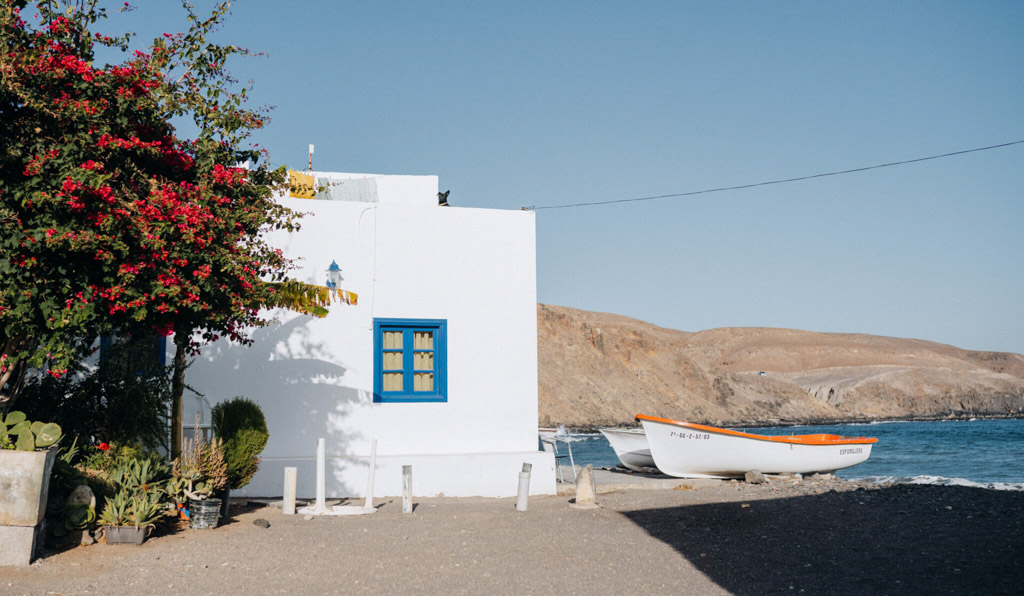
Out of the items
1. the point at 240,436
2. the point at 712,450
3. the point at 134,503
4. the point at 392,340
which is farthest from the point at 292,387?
Answer: the point at 712,450

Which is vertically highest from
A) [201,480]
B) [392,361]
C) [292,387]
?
[392,361]

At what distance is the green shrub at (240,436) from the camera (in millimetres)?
10359

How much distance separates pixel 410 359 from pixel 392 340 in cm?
42

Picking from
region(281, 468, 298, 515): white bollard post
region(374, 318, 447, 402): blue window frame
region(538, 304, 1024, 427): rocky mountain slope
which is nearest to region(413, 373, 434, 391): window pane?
region(374, 318, 447, 402): blue window frame

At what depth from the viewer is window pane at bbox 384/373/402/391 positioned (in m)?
13.2

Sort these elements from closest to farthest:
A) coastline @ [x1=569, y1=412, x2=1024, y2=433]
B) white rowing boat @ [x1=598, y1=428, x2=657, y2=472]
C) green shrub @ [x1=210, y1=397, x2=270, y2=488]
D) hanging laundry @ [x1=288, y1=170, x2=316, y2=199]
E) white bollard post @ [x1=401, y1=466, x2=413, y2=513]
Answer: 1. green shrub @ [x1=210, y1=397, x2=270, y2=488]
2. white bollard post @ [x1=401, y1=466, x2=413, y2=513]
3. hanging laundry @ [x1=288, y1=170, x2=316, y2=199]
4. white rowing boat @ [x1=598, y1=428, x2=657, y2=472]
5. coastline @ [x1=569, y1=412, x2=1024, y2=433]

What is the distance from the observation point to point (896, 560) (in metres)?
8.23

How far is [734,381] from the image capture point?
84.9 m

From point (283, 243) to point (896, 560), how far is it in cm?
931

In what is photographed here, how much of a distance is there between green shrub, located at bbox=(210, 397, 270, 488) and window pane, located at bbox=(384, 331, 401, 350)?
2.83m

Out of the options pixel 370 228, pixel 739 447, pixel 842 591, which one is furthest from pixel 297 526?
pixel 739 447

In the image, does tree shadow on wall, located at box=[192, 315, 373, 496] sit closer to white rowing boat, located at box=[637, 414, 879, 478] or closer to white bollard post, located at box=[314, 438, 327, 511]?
white bollard post, located at box=[314, 438, 327, 511]

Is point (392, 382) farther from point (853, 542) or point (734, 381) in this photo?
point (734, 381)

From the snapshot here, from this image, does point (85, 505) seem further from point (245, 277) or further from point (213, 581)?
point (245, 277)
